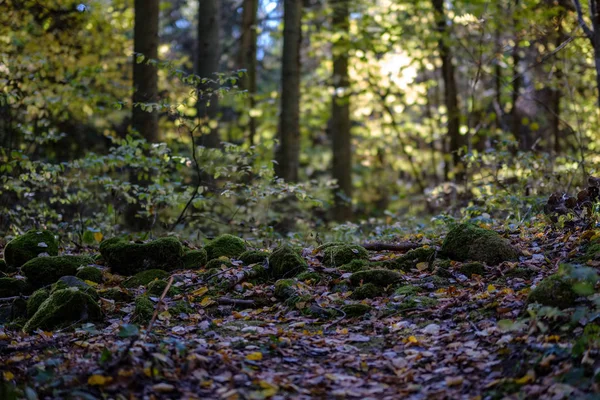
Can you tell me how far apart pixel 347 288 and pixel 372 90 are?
1364 cm

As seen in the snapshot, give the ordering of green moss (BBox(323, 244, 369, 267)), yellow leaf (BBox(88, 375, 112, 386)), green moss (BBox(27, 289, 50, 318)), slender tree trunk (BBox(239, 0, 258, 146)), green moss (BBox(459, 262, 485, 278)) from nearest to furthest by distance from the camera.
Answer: yellow leaf (BBox(88, 375, 112, 386))
green moss (BBox(27, 289, 50, 318))
green moss (BBox(459, 262, 485, 278))
green moss (BBox(323, 244, 369, 267))
slender tree trunk (BBox(239, 0, 258, 146))

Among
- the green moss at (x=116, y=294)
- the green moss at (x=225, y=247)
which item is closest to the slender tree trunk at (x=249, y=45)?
the green moss at (x=225, y=247)

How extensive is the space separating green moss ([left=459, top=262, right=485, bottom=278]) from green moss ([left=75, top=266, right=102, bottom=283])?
3.82m

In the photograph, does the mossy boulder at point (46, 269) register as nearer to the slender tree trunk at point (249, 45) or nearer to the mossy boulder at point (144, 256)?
the mossy boulder at point (144, 256)

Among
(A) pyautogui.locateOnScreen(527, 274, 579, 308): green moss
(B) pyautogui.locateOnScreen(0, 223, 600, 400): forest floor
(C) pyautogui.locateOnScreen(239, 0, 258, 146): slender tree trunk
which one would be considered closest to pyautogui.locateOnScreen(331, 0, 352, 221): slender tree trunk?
(C) pyautogui.locateOnScreen(239, 0, 258, 146): slender tree trunk

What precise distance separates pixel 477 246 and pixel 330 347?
2.37 meters

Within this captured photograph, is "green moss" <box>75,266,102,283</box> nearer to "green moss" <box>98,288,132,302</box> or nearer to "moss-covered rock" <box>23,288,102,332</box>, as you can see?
"green moss" <box>98,288,132,302</box>

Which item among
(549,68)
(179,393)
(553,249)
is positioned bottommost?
(179,393)

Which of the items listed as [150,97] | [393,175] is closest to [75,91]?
[150,97]

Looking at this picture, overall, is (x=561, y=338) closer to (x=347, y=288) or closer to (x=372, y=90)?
(x=347, y=288)

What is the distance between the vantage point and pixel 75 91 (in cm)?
1149

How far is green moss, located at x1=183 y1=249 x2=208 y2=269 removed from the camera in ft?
23.7

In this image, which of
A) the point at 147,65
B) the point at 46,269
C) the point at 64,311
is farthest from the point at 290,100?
the point at 64,311

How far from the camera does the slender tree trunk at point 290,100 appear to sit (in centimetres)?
1394
